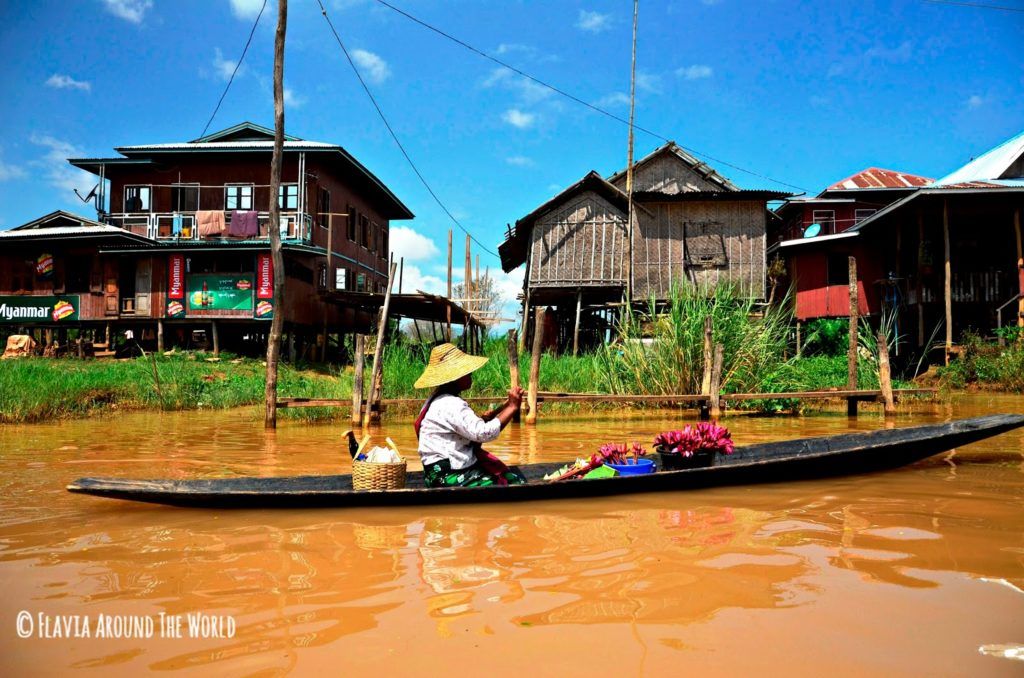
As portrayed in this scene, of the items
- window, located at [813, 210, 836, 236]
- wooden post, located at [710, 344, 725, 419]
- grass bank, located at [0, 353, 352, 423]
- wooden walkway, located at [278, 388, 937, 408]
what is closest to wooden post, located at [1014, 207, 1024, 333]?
wooden walkway, located at [278, 388, 937, 408]

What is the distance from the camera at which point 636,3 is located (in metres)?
19.1

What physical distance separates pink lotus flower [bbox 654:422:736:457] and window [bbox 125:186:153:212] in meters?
21.7

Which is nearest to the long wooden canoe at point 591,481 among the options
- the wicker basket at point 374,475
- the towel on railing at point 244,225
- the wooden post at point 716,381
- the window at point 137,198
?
the wicker basket at point 374,475

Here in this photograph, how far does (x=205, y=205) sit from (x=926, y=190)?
65.4 ft

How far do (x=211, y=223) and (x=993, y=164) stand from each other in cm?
2206

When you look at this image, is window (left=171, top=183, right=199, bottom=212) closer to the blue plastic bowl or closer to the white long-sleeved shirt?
the white long-sleeved shirt

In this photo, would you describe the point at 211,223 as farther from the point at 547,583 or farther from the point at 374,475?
the point at 547,583

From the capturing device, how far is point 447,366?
4.91 m

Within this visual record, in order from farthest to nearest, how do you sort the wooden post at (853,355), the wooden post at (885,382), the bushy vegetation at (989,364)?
the bushy vegetation at (989,364) < the wooden post at (853,355) < the wooden post at (885,382)

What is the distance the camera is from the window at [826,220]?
83.5 ft

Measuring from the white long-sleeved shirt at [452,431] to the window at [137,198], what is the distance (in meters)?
21.1

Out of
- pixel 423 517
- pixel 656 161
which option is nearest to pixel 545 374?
pixel 423 517

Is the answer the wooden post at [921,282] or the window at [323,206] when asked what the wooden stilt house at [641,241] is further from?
the window at [323,206]

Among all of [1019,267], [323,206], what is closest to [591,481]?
[1019,267]
